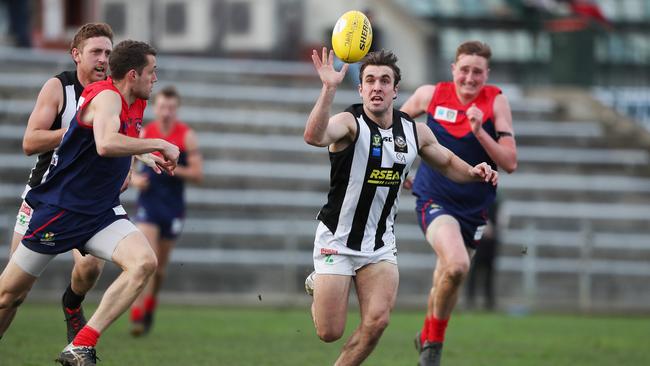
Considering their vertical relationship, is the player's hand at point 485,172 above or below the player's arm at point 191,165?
above

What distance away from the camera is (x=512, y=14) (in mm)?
31578

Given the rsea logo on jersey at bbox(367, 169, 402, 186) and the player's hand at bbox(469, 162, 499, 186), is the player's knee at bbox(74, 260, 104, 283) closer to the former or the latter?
the rsea logo on jersey at bbox(367, 169, 402, 186)

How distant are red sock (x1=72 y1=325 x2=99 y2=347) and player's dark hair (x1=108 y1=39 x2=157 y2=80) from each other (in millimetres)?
1754

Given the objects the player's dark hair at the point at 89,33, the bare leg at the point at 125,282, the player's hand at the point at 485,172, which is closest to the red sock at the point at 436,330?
the player's hand at the point at 485,172

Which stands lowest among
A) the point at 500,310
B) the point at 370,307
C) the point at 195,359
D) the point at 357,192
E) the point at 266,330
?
the point at 500,310

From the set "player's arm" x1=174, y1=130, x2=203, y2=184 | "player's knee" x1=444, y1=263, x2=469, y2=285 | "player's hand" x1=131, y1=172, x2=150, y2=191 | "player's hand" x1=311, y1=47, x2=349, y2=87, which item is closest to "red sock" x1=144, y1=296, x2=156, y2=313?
"player's hand" x1=131, y1=172, x2=150, y2=191

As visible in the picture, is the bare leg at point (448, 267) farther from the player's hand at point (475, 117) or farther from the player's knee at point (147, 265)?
the player's knee at point (147, 265)

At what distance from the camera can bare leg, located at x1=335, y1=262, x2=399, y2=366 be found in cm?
838

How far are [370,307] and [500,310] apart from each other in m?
11.5

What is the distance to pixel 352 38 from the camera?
8367mm

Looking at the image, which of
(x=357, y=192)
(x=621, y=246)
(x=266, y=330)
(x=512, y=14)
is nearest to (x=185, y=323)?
(x=266, y=330)

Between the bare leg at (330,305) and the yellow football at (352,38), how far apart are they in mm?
1536

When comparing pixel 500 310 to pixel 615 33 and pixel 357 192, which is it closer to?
pixel 357 192

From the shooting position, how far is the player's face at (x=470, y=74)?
10680mm
